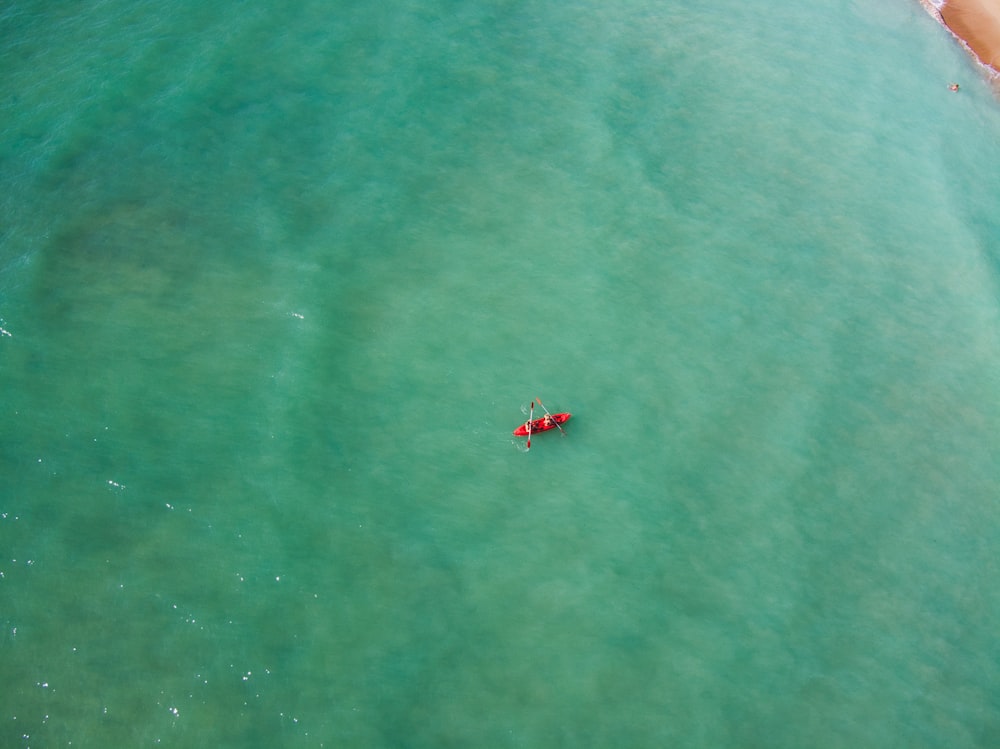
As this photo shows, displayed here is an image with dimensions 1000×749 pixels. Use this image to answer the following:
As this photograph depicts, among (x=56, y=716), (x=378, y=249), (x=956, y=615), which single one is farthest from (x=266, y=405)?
(x=956, y=615)

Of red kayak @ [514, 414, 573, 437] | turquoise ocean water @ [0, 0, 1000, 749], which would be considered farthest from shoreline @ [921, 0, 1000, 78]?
red kayak @ [514, 414, 573, 437]

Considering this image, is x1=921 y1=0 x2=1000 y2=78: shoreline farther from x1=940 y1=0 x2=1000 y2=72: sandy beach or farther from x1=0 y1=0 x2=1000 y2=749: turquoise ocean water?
x1=0 y1=0 x2=1000 y2=749: turquoise ocean water

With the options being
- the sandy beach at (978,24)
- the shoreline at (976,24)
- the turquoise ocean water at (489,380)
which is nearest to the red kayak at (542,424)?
the turquoise ocean water at (489,380)

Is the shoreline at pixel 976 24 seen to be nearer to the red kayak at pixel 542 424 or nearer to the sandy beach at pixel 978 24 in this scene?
the sandy beach at pixel 978 24

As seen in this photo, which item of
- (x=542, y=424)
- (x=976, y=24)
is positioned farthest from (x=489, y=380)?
(x=976, y=24)

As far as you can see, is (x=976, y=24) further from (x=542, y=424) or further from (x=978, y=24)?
(x=542, y=424)

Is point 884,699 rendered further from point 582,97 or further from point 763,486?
point 582,97

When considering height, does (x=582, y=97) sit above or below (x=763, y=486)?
above
